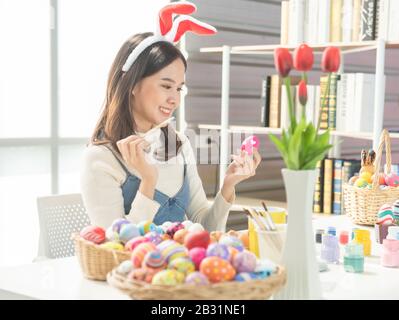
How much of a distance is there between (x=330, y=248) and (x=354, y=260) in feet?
0.34

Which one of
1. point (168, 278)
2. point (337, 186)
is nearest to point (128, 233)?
point (168, 278)

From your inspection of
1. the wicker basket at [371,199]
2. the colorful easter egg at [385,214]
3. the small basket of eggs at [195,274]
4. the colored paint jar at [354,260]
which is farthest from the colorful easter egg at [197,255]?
the wicker basket at [371,199]

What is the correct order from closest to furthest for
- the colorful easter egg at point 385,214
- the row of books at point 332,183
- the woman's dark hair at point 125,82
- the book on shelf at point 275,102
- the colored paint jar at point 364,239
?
1. the colored paint jar at point 364,239
2. the colorful easter egg at point 385,214
3. the woman's dark hair at point 125,82
4. the row of books at point 332,183
5. the book on shelf at point 275,102

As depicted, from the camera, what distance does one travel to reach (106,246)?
1448 millimetres

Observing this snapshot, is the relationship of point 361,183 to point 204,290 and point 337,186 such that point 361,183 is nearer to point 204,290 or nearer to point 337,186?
point 337,186

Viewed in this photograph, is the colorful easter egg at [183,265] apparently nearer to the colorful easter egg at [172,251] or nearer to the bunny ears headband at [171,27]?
the colorful easter egg at [172,251]

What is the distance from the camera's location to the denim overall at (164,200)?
213 cm

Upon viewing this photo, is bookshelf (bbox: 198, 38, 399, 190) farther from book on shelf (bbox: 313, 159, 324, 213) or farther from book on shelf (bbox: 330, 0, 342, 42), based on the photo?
book on shelf (bbox: 313, 159, 324, 213)

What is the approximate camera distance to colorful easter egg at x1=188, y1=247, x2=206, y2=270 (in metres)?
1.22

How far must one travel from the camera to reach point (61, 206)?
2.36 m

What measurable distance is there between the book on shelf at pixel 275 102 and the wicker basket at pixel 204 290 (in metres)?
2.42
